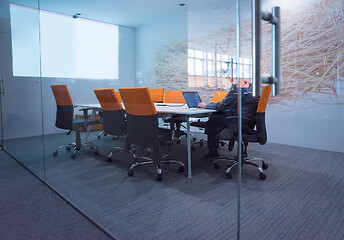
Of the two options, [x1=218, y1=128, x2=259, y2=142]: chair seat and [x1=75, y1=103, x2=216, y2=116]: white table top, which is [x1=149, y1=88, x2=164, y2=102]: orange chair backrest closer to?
[x1=75, y1=103, x2=216, y2=116]: white table top

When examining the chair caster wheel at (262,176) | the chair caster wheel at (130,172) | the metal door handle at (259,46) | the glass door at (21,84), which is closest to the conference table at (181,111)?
the chair caster wheel at (130,172)

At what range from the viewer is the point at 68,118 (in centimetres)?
268

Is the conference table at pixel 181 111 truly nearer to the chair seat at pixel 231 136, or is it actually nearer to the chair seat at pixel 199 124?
the chair seat at pixel 199 124

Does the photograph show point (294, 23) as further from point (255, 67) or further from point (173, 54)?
point (255, 67)

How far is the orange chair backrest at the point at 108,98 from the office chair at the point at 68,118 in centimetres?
23

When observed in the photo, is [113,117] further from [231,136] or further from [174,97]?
[231,136]

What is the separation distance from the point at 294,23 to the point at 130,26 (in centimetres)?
162

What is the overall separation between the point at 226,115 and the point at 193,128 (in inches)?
42.0

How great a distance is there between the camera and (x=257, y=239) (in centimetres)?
161

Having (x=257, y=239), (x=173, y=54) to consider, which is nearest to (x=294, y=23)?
(x=173, y=54)

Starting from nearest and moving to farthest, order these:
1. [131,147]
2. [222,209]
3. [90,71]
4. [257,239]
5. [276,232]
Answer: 1. [257,239]
2. [276,232]
3. [222,209]
4. [90,71]
5. [131,147]

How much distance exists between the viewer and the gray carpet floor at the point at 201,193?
1771mm

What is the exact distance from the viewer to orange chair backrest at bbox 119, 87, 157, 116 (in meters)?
2.34

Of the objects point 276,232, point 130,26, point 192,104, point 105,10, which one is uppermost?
point 105,10
